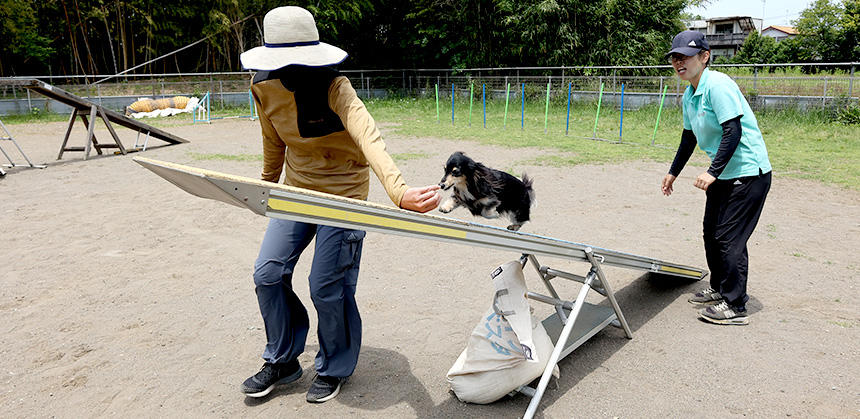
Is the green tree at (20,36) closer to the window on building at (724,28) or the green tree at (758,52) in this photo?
the green tree at (758,52)

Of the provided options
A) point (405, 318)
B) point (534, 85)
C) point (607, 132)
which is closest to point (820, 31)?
point (534, 85)

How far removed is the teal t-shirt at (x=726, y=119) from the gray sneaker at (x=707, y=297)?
0.85 metres

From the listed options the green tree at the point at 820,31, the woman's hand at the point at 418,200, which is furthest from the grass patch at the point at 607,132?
the green tree at the point at 820,31

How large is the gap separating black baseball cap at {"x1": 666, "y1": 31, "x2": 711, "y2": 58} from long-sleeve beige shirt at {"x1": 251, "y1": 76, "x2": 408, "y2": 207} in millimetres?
2045

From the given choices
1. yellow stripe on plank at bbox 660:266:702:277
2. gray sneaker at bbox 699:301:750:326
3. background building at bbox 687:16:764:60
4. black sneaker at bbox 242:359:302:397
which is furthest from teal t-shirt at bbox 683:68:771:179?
background building at bbox 687:16:764:60

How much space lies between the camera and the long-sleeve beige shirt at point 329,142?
95.0 inches

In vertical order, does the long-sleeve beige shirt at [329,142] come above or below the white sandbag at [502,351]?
above

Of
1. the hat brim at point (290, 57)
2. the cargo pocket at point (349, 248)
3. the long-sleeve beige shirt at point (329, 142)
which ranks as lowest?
the cargo pocket at point (349, 248)

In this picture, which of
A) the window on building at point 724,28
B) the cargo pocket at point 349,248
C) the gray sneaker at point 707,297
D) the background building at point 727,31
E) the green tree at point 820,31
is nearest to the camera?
the cargo pocket at point 349,248

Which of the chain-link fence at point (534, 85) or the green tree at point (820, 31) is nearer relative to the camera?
the chain-link fence at point (534, 85)

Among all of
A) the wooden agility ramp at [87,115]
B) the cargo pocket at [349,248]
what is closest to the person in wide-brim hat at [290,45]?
the cargo pocket at [349,248]

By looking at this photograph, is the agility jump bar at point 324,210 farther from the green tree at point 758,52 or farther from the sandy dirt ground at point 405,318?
the green tree at point 758,52

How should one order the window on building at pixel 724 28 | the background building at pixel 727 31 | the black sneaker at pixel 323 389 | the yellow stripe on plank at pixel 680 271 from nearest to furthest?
the black sneaker at pixel 323 389 < the yellow stripe on plank at pixel 680 271 < the background building at pixel 727 31 < the window on building at pixel 724 28

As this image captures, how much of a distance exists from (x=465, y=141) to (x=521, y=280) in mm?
10461
